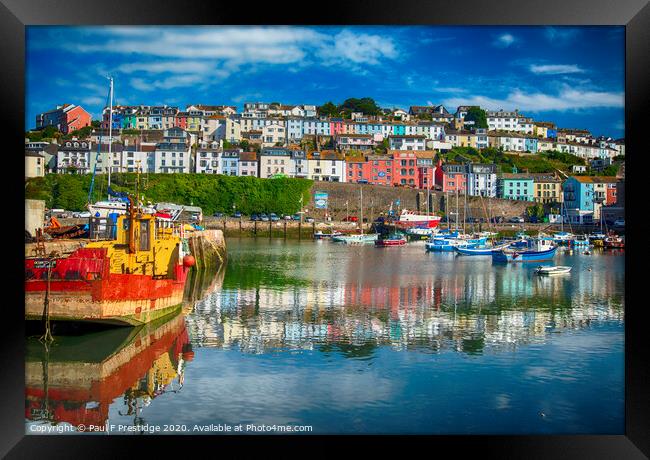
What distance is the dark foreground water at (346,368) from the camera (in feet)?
17.0

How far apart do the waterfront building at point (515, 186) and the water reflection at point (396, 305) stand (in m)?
14.5

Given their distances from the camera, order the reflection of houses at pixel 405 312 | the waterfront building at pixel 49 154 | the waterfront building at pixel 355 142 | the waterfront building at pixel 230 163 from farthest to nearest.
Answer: the waterfront building at pixel 355 142 < the waterfront building at pixel 230 163 < the waterfront building at pixel 49 154 < the reflection of houses at pixel 405 312

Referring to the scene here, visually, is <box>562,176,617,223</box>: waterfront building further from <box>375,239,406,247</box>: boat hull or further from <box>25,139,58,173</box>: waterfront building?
<box>25,139,58,173</box>: waterfront building

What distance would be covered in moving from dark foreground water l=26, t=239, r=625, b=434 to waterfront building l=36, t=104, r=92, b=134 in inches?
356

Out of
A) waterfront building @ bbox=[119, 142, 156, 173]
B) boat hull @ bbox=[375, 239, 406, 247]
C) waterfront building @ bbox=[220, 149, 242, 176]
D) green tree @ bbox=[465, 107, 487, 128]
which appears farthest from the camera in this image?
green tree @ bbox=[465, 107, 487, 128]

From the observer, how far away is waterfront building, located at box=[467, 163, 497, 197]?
108ft

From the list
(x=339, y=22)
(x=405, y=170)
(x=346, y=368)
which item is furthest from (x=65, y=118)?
(x=405, y=170)

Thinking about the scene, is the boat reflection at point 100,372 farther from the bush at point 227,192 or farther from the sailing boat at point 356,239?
the bush at point 227,192

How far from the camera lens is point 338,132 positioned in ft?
131

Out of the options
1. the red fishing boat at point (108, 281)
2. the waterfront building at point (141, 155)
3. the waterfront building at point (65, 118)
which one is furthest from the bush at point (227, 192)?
the red fishing boat at point (108, 281)

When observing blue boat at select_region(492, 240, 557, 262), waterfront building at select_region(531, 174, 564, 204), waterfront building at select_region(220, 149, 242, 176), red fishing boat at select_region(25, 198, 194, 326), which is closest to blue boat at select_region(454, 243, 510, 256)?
blue boat at select_region(492, 240, 557, 262)
